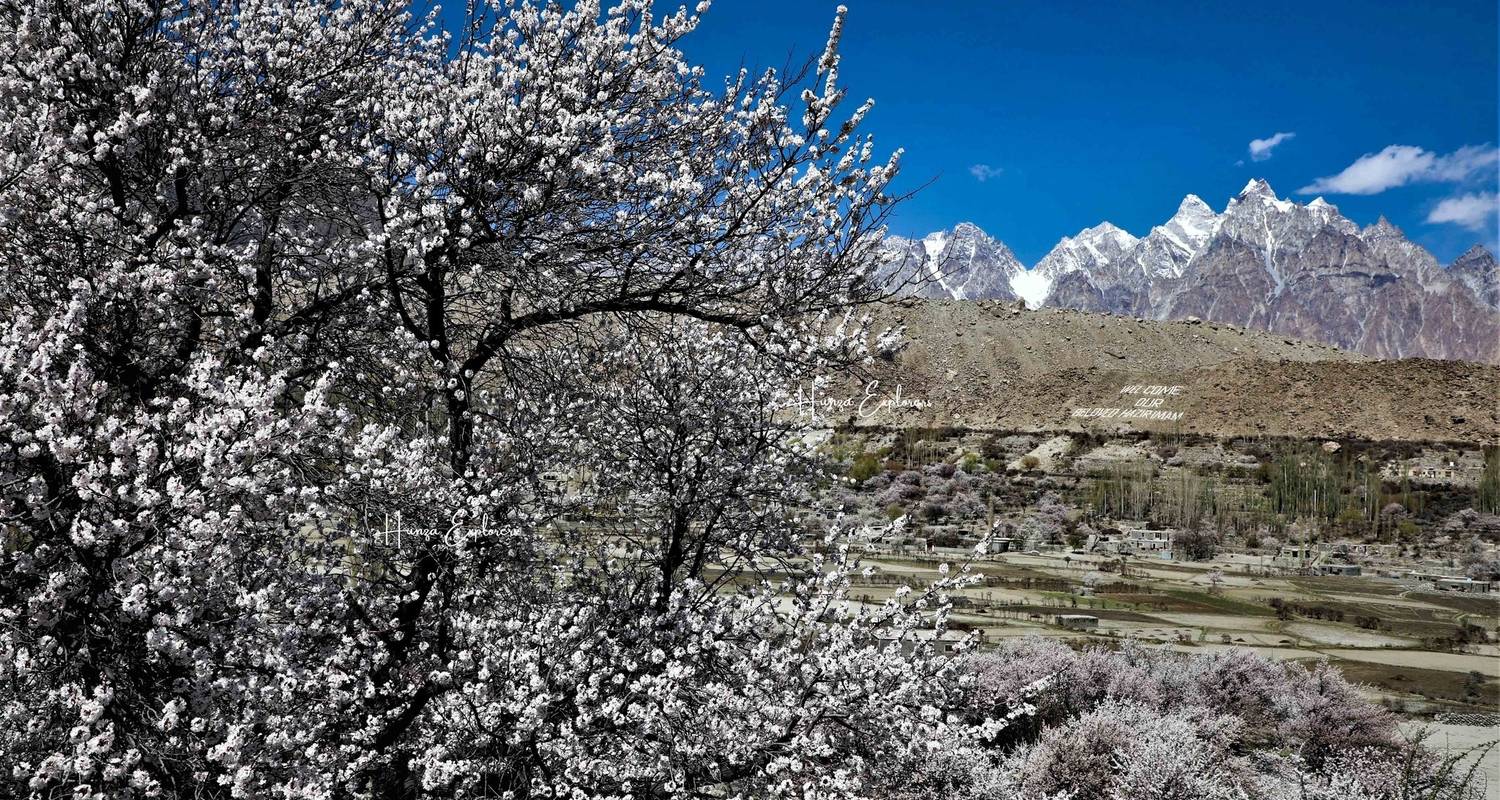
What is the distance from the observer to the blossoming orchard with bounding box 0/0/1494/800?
3.23 meters

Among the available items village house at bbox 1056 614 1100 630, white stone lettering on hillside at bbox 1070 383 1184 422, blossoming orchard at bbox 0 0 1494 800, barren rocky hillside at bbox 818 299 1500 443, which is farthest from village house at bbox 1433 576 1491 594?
white stone lettering on hillside at bbox 1070 383 1184 422

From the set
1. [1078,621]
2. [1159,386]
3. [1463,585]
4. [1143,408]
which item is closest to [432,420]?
[1078,621]

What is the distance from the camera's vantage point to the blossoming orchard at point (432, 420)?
10.6 ft

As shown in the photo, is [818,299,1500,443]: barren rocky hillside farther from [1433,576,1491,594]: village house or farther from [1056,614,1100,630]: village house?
[1056,614,1100,630]: village house

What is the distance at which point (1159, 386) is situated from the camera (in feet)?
163

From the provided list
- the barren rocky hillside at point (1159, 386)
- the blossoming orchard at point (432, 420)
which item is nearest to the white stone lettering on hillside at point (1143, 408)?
the barren rocky hillside at point (1159, 386)

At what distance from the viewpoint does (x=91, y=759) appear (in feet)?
9.72

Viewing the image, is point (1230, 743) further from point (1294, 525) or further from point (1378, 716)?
point (1294, 525)

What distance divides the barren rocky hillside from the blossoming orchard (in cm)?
2417

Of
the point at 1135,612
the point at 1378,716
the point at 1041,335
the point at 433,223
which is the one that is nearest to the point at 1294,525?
the point at 1135,612

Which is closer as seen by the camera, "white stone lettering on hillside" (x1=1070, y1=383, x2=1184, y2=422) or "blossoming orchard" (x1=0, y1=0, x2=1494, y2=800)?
"blossoming orchard" (x1=0, y1=0, x2=1494, y2=800)

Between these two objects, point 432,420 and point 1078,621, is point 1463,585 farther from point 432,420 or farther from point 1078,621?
point 432,420

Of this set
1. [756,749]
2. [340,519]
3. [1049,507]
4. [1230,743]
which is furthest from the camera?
[1049,507]

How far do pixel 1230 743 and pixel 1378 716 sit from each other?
1.41m
